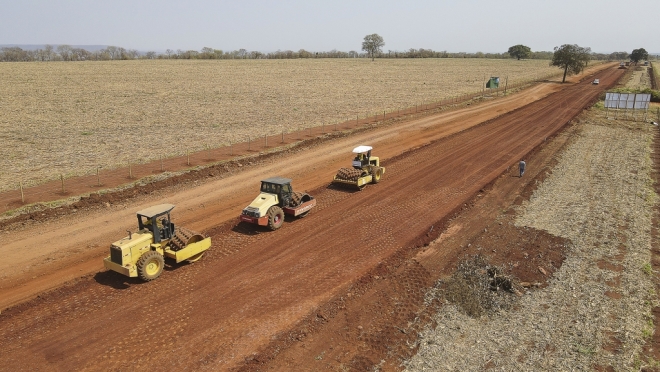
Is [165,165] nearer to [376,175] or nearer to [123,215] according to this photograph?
[123,215]

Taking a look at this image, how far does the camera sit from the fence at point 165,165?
22703mm

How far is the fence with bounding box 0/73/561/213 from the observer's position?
22703 millimetres

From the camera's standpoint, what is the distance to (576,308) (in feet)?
45.3

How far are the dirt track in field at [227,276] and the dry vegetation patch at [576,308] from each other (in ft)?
8.99

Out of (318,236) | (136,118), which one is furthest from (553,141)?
(136,118)

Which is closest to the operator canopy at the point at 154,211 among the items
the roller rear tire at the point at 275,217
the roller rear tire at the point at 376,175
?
the roller rear tire at the point at 275,217

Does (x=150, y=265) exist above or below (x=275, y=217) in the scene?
below

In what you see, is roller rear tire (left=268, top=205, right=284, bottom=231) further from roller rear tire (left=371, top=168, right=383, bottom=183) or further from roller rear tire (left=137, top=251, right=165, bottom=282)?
roller rear tire (left=371, top=168, right=383, bottom=183)

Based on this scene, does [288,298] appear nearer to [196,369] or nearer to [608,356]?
[196,369]

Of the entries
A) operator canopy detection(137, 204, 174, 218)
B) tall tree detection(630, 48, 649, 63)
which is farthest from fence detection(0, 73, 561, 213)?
tall tree detection(630, 48, 649, 63)

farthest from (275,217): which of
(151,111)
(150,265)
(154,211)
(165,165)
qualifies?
(151,111)

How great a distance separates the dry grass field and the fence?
1.15 m

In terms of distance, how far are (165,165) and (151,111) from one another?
2484cm

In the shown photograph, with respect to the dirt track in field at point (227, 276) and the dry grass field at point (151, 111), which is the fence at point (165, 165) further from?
the dirt track in field at point (227, 276)
